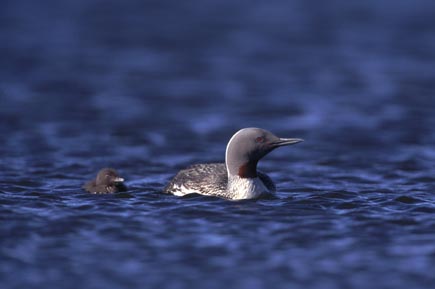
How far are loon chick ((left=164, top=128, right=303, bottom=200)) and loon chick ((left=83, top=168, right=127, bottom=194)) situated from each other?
646mm

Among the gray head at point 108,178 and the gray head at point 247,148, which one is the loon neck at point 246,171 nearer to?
the gray head at point 247,148

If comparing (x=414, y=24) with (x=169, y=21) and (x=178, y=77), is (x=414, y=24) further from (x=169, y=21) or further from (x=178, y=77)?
(x=178, y=77)

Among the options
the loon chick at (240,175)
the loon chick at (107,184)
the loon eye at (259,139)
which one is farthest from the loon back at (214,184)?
the loon chick at (107,184)

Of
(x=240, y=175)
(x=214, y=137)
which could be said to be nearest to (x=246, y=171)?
(x=240, y=175)

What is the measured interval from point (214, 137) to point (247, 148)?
4394 millimetres

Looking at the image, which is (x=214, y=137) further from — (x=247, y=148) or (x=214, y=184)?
(x=247, y=148)

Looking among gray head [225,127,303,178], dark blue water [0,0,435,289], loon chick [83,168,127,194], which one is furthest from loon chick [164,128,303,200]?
loon chick [83,168,127,194]

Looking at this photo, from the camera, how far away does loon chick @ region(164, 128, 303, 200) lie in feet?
40.9

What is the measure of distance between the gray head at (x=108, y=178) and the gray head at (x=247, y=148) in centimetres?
131

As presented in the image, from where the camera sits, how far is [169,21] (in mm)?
27922

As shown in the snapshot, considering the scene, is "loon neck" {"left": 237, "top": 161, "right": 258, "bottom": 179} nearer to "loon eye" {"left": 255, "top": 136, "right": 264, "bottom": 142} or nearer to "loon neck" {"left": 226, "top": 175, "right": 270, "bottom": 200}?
"loon neck" {"left": 226, "top": 175, "right": 270, "bottom": 200}

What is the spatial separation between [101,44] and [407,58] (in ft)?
22.4

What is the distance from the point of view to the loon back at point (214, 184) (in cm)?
1256

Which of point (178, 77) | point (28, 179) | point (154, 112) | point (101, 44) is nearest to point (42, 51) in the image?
point (101, 44)
